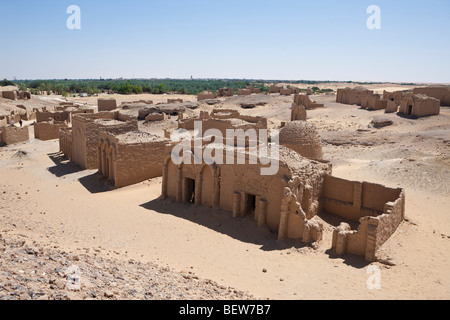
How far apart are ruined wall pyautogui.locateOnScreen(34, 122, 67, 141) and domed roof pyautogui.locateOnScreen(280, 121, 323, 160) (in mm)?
20601

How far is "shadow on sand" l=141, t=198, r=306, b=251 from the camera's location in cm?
1220

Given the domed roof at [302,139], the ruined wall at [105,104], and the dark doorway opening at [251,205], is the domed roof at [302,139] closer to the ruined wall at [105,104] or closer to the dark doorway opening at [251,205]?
the dark doorway opening at [251,205]

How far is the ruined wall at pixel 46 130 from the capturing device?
3059 centimetres

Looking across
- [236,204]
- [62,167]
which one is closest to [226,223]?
[236,204]

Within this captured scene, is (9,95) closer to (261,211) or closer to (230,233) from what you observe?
(230,233)

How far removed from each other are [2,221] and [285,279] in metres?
10.00

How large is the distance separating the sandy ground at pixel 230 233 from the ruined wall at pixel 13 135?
18.4 ft

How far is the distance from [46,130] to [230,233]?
78.6ft

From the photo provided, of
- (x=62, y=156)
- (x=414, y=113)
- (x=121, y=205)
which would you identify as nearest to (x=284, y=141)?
(x=121, y=205)

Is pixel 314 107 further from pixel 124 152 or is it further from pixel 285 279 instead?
pixel 285 279

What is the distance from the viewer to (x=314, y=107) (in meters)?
48.0

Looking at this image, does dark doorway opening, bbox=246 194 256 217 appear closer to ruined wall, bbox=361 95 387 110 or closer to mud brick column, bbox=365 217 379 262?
mud brick column, bbox=365 217 379 262

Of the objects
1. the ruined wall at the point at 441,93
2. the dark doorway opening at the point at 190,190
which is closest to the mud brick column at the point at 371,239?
the dark doorway opening at the point at 190,190

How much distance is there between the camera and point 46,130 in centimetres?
3088
